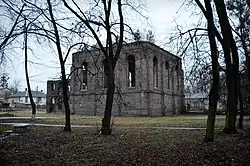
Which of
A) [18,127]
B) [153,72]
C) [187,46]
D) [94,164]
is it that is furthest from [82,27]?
[153,72]

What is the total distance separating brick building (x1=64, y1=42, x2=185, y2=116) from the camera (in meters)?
41.1

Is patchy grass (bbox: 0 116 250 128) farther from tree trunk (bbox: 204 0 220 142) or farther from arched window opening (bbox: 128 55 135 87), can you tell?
arched window opening (bbox: 128 55 135 87)

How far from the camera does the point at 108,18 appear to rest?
15477 millimetres

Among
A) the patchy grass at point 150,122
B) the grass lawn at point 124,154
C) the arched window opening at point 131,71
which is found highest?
the arched window opening at point 131,71

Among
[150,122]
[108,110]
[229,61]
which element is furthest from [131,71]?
[229,61]

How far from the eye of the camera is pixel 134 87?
42.2 meters

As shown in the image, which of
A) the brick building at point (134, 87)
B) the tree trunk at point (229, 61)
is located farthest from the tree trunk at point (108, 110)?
the brick building at point (134, 87)

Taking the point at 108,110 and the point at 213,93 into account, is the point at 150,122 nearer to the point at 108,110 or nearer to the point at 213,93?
the point at 108,110

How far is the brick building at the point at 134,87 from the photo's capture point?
135 feet

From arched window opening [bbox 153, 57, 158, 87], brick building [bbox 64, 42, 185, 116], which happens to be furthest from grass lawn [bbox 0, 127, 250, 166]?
arched window opening [bbox 153, 57, 158, 87]

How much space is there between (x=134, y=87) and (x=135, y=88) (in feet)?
1.04

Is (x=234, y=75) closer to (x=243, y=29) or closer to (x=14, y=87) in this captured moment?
(x=243, y=29)

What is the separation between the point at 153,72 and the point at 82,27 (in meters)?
29.3

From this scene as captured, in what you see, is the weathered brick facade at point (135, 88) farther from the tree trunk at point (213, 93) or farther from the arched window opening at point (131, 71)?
the tree trunk at point (213, 93)
